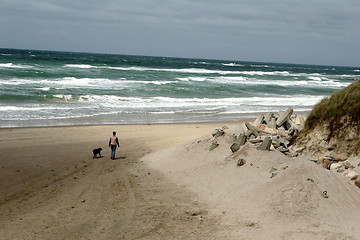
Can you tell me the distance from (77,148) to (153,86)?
26338 mm

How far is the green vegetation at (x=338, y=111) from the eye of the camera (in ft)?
38.1

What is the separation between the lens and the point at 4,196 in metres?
11.0

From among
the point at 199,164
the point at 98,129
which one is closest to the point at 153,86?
the point at 98,129

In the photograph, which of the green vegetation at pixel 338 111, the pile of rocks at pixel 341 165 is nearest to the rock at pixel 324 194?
the pile of rocks at pixel 341 165

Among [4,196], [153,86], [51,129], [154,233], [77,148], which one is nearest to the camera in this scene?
[154,233]

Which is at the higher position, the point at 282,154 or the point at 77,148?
the point at 282,154

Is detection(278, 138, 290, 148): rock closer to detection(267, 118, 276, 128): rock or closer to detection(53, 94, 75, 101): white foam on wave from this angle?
detection(267, 118, 276, 128): rock

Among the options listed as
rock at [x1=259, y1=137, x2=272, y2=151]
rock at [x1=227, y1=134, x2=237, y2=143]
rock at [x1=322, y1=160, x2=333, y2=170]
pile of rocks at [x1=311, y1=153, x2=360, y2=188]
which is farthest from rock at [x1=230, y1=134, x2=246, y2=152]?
rock at [x1=322, y1=160, x2=333, y2=170]

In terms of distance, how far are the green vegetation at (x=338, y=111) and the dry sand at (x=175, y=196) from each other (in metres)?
1.30

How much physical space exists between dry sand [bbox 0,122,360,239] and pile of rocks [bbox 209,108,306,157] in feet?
1.04

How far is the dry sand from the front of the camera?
8.51 m

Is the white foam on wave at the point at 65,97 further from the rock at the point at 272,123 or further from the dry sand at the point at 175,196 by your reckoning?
the rock at the point at 272,123

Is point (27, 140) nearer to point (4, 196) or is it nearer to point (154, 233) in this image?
point (4, 196)

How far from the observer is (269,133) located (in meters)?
14.0
